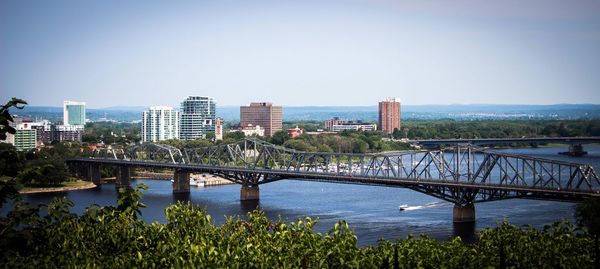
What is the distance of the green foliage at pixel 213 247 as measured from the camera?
559 inches

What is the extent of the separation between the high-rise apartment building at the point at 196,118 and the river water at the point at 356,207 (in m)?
62.8

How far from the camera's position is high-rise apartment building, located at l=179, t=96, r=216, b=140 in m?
124

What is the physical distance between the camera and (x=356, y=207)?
44.6 meters

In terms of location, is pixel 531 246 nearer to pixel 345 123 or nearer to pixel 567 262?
pixel 567 262

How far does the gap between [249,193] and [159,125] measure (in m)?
72.3

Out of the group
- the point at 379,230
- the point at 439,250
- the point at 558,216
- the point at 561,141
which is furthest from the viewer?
the point at 561,141

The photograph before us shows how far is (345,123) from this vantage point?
158375mm

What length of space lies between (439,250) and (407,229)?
20752 mm

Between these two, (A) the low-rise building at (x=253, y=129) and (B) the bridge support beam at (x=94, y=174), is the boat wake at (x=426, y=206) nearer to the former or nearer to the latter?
(B) the bridge support beam at (x=94, y=174)

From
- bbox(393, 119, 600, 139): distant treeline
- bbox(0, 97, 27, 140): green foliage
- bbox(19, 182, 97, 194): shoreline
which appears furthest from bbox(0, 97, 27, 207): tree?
bbox(393, 119, 600, 139): distant treeline

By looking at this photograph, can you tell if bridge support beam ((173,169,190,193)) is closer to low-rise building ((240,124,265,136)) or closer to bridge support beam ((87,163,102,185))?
bridge support beam ((87,163,102,185))

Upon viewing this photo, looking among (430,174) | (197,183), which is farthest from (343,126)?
(430,174)

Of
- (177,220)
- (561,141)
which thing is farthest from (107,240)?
(561,141)

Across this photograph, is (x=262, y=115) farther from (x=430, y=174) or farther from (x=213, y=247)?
(x=213, y=247)
